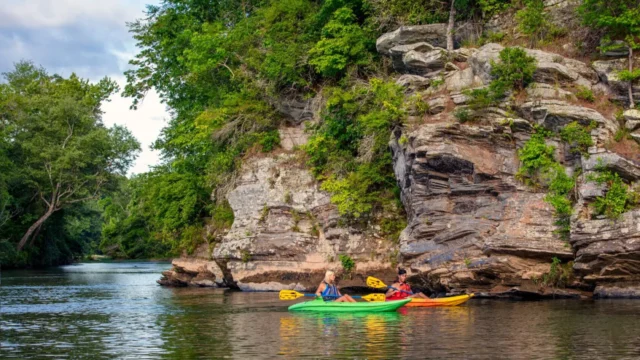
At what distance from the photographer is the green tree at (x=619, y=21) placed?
25.8m

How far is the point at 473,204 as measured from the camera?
26.3 m

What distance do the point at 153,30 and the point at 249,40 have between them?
27.4 ft

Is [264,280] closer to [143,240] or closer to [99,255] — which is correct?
[143,240]

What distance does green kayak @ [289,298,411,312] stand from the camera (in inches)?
888

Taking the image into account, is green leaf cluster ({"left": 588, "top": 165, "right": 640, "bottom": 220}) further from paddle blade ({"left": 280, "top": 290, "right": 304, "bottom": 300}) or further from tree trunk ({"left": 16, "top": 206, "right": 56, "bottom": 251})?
tree trunk ({"left": 16, "top": 206, "right": 56, "bottom": 251})

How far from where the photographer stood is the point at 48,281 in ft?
140

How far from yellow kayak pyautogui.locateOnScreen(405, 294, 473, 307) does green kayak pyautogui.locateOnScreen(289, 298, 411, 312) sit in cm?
105

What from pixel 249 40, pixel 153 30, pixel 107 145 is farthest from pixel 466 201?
pixel 107 145

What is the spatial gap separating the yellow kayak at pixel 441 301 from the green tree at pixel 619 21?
816 centimetres

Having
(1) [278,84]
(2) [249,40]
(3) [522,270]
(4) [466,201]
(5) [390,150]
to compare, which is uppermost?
(2) [249,40]

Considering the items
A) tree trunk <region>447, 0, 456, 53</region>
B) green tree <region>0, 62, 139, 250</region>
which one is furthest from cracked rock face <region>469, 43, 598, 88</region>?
green tree <region>0, 62, 139, 250</region>

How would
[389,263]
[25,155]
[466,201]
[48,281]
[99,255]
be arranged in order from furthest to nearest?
[99,255] < [25,155] < [48,281] < [389,263] < [466,201]

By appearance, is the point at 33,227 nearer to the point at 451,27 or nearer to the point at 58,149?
the point at 58,149

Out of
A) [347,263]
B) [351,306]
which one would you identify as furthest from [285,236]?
[351,306]
